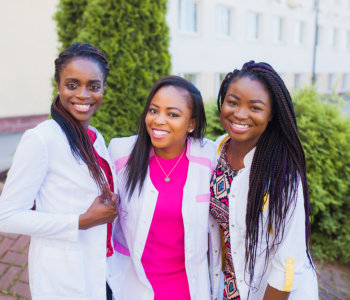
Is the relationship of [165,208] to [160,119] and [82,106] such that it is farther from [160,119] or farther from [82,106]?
[82,106]

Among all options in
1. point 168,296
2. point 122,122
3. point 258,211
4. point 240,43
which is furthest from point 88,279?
point 240,43

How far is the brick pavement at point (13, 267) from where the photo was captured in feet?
9.73

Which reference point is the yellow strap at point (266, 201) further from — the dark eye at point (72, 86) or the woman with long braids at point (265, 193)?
the dark eye at point (72, 86)

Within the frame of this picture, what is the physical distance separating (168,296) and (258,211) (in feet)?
2.76

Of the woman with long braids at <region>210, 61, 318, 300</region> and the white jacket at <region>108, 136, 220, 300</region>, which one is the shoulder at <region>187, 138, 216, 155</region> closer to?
the white jacket at <region>108, 136, 220, 300</region>

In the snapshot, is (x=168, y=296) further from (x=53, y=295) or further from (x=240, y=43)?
(x=240, y=43)

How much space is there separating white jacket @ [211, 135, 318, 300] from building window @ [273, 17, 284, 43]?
18.0 metres

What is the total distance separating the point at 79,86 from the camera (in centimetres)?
173

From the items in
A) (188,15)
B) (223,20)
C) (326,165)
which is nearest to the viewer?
(326,165)

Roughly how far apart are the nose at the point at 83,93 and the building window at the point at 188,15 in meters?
11.9

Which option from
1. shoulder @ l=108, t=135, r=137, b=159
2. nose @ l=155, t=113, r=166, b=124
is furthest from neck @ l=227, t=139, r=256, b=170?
shoulder @ l=108, t=135, r=137, b=159

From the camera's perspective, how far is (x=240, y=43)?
49.9 ft

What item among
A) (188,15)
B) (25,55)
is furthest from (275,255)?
(188,15)

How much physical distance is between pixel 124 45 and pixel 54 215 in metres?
3.23
